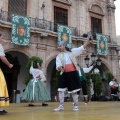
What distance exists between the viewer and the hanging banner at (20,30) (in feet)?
44.1

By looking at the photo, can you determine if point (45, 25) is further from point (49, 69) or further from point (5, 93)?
point (5, 93)

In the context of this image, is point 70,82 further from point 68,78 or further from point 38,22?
point 38,22

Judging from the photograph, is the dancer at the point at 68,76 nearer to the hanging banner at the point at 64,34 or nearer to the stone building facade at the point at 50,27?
the stone building facade at the point at 50,27

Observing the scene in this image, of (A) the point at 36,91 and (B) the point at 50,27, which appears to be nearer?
(A) the point at 36,91

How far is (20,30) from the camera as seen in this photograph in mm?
13766

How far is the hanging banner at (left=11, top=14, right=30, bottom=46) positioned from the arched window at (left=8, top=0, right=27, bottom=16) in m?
1.12

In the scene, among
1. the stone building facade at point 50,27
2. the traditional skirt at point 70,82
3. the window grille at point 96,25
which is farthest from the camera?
the window grille at point 96,25

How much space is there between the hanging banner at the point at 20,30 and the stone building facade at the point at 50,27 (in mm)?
396

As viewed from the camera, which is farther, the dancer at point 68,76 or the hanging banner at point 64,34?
the hanging banner at point 64,34

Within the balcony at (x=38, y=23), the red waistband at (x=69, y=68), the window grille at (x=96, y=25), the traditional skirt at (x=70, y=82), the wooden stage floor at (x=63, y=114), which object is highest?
the window grille at (x=96, y=25)

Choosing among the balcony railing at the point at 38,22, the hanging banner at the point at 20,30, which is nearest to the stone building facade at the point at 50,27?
the balcony railing at the point at 38,22

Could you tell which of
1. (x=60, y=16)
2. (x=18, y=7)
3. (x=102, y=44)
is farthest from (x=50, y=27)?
(x=102, y=44)

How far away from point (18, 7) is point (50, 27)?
2543mm

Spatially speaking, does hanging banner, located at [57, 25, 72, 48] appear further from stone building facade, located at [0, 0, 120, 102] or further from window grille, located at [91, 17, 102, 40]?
window grille, located at [91, 17, 102, 40]
